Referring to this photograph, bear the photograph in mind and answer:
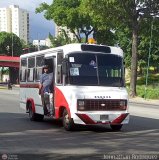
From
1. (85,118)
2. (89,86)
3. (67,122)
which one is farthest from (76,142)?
(89,86)

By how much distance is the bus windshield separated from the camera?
1574cm

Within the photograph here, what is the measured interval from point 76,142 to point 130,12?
1382 inches

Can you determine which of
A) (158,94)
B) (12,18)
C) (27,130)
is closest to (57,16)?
(158,94)

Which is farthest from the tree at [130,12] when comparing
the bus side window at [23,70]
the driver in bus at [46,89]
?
the driver in bus at [46,89]

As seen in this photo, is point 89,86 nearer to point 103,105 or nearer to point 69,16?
point 103,105

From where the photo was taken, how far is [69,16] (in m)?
69.9

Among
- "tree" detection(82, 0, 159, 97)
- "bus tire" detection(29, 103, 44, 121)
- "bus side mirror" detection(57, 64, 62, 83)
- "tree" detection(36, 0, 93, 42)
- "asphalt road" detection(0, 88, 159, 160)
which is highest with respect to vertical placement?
"tree" detection(36, 0, 93, 42)

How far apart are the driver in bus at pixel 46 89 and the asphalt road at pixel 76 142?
756mm

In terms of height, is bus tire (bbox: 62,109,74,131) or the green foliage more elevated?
the green foliage

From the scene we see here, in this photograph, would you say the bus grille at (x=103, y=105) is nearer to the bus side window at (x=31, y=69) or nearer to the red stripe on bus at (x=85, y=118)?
the red stripe on bus at (x=85, y=118)

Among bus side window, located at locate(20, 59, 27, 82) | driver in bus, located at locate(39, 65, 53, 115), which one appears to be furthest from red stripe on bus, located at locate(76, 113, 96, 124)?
bus side window, located at locate(20, 59, 27, 82)

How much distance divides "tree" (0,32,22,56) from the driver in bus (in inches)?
4214

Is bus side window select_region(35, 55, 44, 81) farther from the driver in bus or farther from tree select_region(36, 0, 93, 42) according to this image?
tree select_region(36, 0, 93, 42)

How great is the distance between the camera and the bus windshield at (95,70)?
51.6ft
